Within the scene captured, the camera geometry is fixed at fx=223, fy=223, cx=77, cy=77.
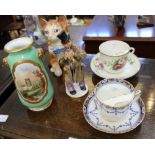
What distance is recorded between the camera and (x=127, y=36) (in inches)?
45.2

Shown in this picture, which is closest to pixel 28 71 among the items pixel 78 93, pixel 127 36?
pixel 78 93

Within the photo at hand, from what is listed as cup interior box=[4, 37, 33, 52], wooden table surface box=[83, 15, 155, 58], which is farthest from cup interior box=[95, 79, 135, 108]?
wooden table surface box=[83, 15, 155, 58]

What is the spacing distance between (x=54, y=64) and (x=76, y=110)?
21 centimetres

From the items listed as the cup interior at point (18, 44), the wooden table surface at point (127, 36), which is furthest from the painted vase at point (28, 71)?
the wooden table surface at point (127, 36)

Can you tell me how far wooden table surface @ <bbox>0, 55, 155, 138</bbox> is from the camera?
587 mm

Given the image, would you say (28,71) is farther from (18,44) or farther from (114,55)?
(114,55)

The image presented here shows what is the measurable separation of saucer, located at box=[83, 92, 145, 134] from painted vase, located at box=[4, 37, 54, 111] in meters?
0.13

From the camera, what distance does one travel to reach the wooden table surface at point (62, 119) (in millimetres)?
587

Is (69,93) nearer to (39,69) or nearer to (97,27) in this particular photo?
(39,69)

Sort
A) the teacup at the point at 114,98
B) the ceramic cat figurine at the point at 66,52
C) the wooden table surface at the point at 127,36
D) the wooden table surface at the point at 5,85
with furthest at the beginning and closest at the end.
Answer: the wooden table surface at the point at 127,36, the wooden table surface at the point at 5,85, the ceramic cat figurine at the point at 66,52, the teacup at the point at 114,98

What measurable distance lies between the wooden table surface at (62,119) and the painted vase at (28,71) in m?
0.05

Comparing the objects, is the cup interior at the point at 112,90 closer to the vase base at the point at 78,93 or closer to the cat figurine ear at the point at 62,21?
the vase base at the point at 78,93

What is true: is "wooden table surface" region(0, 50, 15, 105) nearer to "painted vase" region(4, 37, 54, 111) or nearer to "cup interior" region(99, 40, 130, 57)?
"painted vase" region(4, 37, 54, 111)

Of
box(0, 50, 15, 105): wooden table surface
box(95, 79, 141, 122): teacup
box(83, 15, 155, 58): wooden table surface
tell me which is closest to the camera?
box(95, 79, 141, 122): teacup
